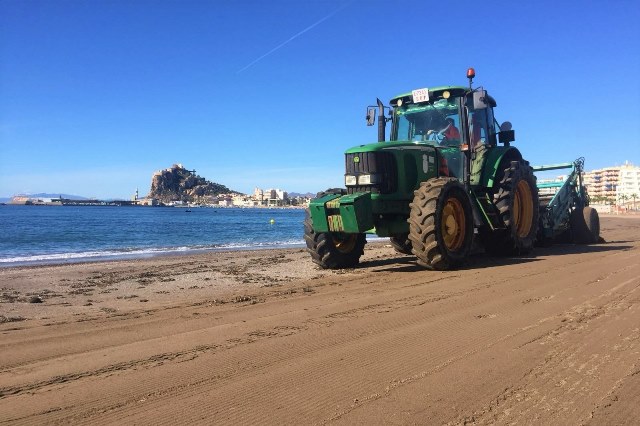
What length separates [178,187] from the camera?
19038 cm

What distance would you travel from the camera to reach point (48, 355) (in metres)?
3.90

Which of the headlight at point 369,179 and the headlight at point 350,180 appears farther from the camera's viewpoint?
the headlight at point 350,180

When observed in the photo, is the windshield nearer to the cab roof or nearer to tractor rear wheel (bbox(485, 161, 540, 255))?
the cab roof

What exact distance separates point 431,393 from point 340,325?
1751 millimetres

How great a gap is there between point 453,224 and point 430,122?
8.29 feet

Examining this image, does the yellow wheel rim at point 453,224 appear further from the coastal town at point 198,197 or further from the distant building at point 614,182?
the coastal town at point 198,197

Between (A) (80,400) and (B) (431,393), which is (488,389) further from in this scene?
(A) (80,400)

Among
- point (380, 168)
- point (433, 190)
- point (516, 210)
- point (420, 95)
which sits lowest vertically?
point (516, 210)

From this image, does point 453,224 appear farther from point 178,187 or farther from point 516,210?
point 178,187

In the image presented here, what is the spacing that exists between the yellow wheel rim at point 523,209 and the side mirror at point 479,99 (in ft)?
8.26

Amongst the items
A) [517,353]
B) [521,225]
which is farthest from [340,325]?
[521,225]

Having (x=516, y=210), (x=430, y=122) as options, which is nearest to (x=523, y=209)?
(x=516, y=210)

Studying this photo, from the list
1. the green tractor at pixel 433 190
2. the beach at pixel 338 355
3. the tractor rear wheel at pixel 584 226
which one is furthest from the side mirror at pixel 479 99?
the tractor rear wheel at pixel 584 226

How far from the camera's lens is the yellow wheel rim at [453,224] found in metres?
8.48
